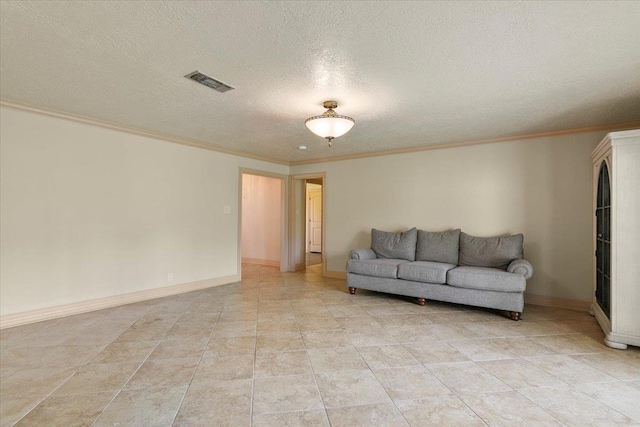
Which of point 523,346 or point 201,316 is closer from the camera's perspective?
point 523,346

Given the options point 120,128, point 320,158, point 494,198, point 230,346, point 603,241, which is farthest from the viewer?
point 320,158

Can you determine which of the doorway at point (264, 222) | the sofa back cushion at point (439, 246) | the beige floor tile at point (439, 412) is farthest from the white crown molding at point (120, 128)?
the beige floor tile at point (439, 412)

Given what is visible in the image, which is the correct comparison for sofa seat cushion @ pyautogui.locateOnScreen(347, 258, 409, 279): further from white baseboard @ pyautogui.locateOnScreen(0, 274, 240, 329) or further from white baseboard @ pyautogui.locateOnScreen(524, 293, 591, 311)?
white baseboard @ pyautogui.locateOnScreen(0, 274, 240, 329)

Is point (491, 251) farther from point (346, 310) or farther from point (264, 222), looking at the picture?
point (264, 222)

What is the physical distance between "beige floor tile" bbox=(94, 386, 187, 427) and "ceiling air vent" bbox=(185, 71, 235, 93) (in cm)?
240

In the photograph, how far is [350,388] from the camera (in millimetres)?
2197

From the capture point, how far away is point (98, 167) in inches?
159

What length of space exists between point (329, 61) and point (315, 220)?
26.9 feet

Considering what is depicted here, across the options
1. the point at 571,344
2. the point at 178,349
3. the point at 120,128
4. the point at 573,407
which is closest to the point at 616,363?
the point at 571,344

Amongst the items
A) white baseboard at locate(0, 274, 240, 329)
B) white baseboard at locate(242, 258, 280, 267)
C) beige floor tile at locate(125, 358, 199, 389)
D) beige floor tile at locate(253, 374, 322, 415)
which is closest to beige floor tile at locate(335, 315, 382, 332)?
beige floor tile at locate(253, 374, 322, 415)

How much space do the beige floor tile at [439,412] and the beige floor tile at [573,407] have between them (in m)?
0.50

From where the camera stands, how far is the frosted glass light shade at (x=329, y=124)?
10.3 feet

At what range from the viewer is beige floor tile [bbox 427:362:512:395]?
2193 millimetres

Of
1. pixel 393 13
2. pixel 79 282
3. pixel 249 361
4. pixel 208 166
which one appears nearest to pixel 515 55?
pixel 393 13
